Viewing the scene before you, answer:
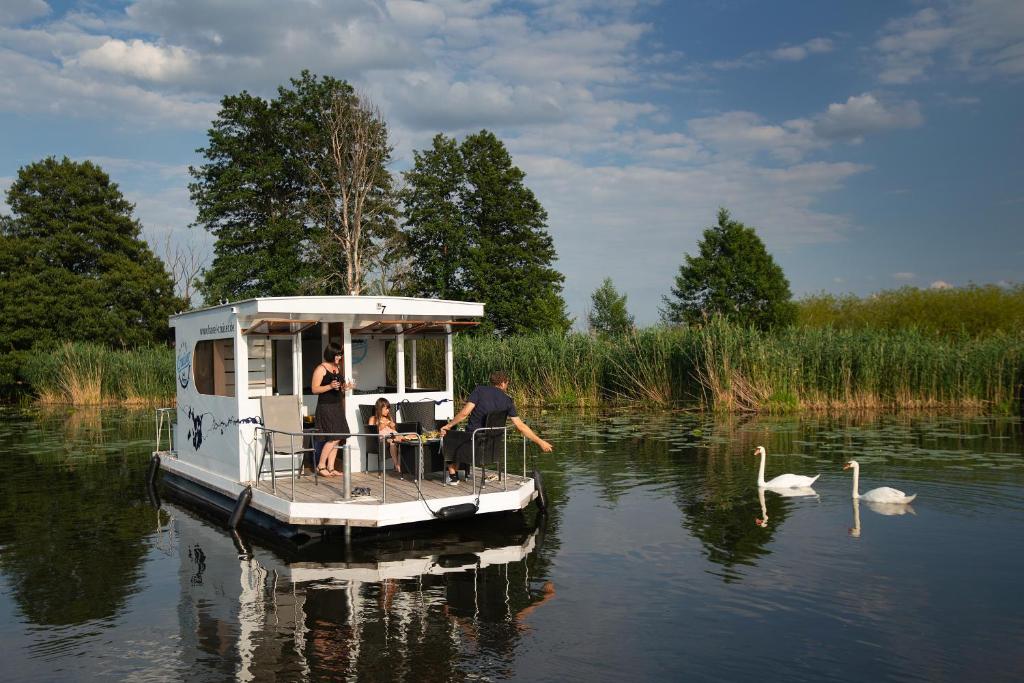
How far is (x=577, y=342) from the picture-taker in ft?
92.2

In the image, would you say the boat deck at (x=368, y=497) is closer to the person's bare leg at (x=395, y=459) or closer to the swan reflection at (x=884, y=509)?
the person's bare leg at (x=395, y=459)

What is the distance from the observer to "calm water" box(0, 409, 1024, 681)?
6602 millimetres

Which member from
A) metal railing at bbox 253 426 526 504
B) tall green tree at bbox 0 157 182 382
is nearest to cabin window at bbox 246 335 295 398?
metal railing at bbox 253 426 526 504

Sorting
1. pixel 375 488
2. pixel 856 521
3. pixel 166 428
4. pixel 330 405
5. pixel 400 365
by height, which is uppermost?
pixel 400 365

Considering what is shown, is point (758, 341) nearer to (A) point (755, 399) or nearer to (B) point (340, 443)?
(A) point (755, 399)

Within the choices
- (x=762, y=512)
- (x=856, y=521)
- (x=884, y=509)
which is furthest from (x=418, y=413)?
(x=884, y=509)

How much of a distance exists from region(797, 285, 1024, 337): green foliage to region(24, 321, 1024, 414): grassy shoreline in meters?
13.4

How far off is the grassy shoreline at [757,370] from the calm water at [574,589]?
29.7ft

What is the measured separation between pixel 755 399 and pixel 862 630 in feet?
56.8

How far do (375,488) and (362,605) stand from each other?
295cm

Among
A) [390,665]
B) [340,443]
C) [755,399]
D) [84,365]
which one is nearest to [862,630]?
[390,665]

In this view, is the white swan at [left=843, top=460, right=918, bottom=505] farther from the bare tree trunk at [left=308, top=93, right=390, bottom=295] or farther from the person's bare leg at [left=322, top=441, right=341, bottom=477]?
the bare tree trunk at [left=308, top=93, right=390, bottom=295]

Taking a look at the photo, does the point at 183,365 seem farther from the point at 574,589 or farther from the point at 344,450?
the point at 574,589

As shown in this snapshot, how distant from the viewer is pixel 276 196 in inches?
1671
